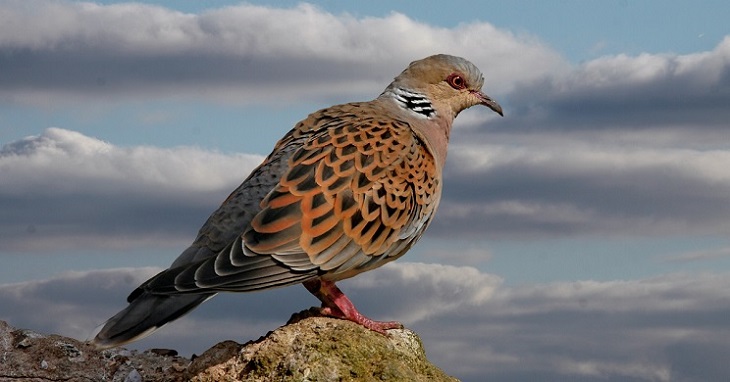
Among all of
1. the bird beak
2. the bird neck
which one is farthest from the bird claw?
the bird beak

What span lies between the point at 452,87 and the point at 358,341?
290 centimetres

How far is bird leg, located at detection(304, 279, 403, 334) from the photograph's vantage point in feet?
23.8

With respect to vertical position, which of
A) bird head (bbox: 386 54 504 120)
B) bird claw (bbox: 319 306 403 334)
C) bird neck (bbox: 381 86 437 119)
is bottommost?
bird claw (bbox: 319 306 403 334)

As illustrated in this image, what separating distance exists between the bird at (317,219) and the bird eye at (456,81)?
0.61m

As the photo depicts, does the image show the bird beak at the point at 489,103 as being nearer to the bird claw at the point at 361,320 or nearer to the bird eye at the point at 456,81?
the bird eye at the point at 456,81

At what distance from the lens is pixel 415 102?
8773 millimetres

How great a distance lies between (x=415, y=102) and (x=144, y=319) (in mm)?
3217

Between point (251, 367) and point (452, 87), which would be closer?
point (251, 367)

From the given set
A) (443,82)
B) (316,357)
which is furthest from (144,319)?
(443,82)

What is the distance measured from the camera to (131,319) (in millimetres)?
6648

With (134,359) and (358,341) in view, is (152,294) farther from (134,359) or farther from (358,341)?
(134,359)

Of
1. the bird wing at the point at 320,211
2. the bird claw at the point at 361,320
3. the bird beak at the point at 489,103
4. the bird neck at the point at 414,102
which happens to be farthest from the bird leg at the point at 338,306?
the bird beak at the point at 489,103

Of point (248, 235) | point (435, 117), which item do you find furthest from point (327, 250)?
point (435, 117)

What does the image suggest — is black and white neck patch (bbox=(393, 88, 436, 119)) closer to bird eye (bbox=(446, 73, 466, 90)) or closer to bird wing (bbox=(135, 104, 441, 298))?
bird eye (bbox=(446, 73, 466, 90))
